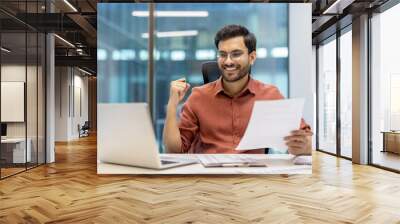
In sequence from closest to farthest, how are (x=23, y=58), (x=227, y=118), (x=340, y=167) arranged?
(x=227, y=118) < (x=23, y=58) < (x=340, y=167)

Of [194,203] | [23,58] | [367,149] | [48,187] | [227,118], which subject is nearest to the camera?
[194,203]

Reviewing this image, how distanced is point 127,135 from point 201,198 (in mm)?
1168

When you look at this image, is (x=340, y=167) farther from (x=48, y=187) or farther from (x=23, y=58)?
(x=23, y=58)

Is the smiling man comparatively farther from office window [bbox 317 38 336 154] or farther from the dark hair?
office window [bbox 317 38 336 154]

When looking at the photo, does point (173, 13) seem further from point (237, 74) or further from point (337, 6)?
point (337, 6)

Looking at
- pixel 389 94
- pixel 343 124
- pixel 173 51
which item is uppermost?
pixel 173 51

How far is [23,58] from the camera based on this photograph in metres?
7.06

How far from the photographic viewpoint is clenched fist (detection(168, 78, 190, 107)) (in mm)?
4977

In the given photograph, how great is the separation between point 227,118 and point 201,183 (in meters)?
1.29

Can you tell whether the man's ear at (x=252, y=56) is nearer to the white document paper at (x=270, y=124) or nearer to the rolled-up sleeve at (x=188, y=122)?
the white document paper at (x=270, y=124)

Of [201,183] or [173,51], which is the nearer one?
[173,51]

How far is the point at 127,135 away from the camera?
193 inches

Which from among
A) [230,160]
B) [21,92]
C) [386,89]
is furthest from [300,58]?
[21,92]

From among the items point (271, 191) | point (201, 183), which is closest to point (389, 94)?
point (271, 191)
